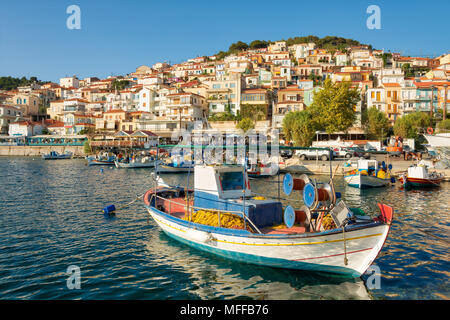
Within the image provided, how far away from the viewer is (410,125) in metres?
52.5

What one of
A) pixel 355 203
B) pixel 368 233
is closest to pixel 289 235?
pixel 368 233

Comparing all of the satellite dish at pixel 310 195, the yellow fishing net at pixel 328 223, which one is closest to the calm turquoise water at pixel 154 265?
the yellow fishing net at pixel 328 223

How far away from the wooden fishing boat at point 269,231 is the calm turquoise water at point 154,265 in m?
0.57

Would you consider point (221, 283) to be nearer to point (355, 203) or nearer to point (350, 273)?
point (350, 273)

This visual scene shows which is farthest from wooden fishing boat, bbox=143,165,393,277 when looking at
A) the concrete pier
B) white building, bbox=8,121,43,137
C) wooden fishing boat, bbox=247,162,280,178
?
white building, bbox=8,121,43,137

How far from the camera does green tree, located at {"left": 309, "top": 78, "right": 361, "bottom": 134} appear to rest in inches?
2018

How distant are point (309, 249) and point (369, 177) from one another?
70.2 feet

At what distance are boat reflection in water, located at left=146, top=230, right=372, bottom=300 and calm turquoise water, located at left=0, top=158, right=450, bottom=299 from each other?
0.09ft

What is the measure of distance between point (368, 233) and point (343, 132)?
53.0 meters

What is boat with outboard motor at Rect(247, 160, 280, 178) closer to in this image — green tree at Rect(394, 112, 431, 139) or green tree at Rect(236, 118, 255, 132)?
green tree at Rect(236, 118, 255, 132)

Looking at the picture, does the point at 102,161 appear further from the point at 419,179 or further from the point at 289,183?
the point at 289,183

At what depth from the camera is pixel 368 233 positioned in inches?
331
